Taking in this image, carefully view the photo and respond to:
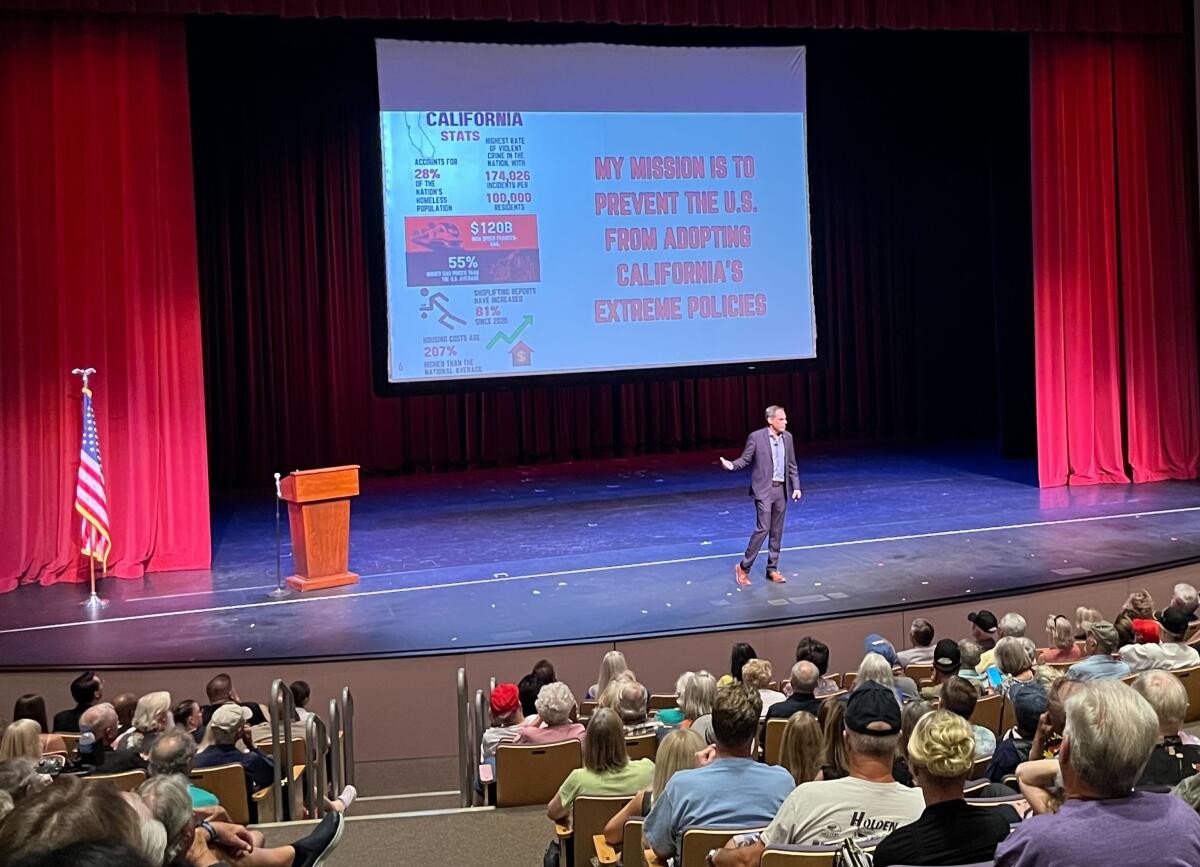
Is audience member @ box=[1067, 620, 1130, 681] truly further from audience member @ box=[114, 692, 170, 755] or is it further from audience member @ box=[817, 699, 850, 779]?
audience member @ box=[114, 692, 170, 755]

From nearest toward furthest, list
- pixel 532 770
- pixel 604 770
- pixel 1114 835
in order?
pixel 1114 835
pixel 604 770
pixel 532 770

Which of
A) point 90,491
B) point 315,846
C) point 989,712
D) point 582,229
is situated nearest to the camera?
point 315,846

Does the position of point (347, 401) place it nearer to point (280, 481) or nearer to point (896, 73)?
point (280, 481)

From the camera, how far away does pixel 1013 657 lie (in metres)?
5.74

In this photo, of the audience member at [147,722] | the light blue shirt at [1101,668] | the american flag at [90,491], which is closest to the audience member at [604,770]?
the light blue shirt at [1101,668]

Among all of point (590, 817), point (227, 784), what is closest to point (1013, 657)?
point (590, 817)

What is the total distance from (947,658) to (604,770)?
2082mm

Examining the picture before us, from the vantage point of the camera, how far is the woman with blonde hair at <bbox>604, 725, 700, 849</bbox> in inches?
157

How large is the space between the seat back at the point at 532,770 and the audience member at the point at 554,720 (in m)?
0.15

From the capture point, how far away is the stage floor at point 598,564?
27.4 ft

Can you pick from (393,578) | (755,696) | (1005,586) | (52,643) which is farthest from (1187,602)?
(52,643)

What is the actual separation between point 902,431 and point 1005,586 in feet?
29.8

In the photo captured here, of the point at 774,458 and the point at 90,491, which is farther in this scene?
the point at 90,491

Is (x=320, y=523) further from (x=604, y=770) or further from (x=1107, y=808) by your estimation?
(x=1107, y=808)
